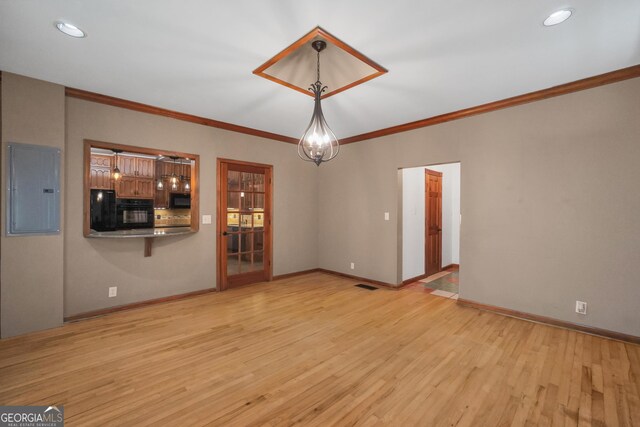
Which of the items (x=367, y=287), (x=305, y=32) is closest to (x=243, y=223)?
(x=367, y=287)

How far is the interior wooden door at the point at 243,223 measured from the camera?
4582 millimetres

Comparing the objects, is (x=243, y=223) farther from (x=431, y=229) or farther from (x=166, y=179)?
(x=431, y=229)

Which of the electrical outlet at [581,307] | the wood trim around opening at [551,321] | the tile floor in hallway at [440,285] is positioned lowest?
the tile floor in hallway at [440,285]

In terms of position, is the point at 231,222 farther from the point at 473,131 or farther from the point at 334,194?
the point at 473,131

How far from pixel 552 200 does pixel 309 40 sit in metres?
3.30

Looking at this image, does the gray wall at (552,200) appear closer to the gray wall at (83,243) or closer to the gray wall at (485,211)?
the gray wall at (485,211)

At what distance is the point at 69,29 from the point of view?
7.28 feet

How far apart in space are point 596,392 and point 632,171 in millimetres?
2256

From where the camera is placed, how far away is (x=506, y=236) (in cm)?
361

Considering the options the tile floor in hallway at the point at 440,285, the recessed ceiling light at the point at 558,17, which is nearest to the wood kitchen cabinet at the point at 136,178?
the tile floor in hallway at the point at 440,285

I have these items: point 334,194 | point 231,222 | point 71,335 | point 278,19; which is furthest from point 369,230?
point 71,335

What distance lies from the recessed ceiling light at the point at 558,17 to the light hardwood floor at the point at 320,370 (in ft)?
9.27

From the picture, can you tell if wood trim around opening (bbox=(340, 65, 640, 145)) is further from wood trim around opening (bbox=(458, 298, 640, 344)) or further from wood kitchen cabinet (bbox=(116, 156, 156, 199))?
wood kitchen cabinet (bbox=(116, 156, 156, 199))

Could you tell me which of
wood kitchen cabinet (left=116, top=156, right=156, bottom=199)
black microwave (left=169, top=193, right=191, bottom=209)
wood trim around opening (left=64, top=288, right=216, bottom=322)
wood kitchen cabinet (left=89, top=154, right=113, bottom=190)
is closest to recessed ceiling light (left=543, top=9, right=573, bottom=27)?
wood trim around opening (left=64, top=288, right=216, bottom=322)
